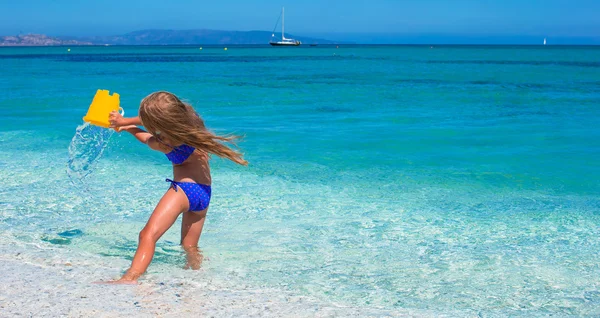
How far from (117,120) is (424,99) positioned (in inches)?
577

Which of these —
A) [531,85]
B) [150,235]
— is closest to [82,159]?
[150,235]

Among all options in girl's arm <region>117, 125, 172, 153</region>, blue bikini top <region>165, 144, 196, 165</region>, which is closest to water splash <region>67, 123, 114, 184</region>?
girl's arm <region>117, 125, 172, 153</region>

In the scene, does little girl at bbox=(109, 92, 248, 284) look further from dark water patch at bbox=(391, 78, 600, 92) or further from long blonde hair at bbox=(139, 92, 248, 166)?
dark water patch at bbox=(391, 78, 600, 92)

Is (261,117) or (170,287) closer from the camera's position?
(170,287)

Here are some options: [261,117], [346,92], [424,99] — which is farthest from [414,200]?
[346,92]

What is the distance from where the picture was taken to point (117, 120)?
384cm

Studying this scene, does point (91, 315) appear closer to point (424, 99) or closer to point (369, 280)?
point (369, 280)

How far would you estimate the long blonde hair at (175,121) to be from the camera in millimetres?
3744

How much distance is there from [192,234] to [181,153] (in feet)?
2.31

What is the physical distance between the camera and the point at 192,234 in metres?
4.36

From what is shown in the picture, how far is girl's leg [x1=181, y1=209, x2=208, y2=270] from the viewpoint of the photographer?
4199 mm

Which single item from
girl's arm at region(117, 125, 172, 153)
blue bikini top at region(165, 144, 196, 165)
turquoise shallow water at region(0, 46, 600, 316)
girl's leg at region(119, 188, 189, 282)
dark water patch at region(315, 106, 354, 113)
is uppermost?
girl's arm at region(117, 125, 172, 153)

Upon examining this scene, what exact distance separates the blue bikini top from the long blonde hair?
10cm

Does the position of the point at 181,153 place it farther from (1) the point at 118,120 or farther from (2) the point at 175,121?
(1) the point at 118,120
